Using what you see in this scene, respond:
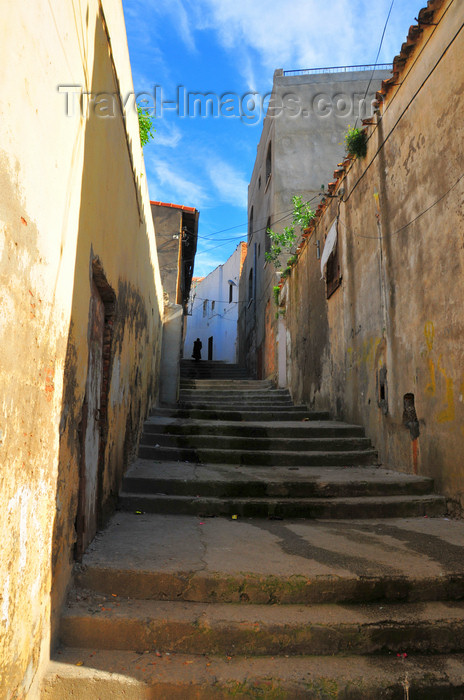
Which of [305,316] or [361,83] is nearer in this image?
[305,316]

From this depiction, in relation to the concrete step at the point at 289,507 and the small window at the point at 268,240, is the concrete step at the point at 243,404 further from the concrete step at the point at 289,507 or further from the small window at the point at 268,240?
the small window at the point at 268,240

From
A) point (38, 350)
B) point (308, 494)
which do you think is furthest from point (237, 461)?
point (38, 350)

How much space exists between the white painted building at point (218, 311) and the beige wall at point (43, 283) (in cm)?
A: 2128

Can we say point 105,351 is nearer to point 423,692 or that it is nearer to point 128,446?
point 128,446

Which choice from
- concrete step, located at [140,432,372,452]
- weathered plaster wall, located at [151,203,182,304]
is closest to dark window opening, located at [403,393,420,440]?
concrete step, located at [140,432,372,452]

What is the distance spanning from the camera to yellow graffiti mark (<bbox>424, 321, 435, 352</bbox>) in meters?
4.45

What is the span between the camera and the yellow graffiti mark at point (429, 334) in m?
4.45

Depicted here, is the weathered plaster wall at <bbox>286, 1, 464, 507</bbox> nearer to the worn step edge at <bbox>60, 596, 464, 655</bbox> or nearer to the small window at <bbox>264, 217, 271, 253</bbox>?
the worn step edge at <bbox>60, 596, 464, 655</bbox>

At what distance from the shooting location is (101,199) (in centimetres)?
308

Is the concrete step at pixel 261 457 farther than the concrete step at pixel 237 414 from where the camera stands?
No

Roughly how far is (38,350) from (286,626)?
6.39 ft

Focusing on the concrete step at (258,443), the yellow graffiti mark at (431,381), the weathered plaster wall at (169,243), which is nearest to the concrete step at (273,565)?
the yellow graffiti mark at (431,381)

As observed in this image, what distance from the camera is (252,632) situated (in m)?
2.47

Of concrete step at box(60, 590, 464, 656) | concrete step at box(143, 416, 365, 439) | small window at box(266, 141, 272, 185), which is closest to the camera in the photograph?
concrete step at box(60, 590, 464, 656)
